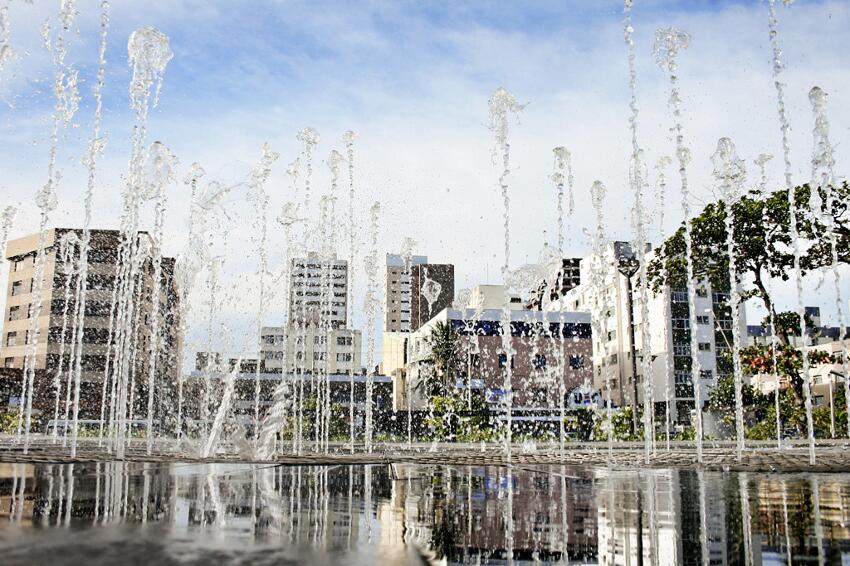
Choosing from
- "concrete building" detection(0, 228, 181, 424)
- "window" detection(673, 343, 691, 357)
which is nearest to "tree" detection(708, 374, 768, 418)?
"window" detection(673, 343, 691, 357)

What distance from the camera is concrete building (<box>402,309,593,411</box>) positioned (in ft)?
211

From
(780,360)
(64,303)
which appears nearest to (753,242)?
(780,360)

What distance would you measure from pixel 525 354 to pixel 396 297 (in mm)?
69040

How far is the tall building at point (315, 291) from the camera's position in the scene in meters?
36.0

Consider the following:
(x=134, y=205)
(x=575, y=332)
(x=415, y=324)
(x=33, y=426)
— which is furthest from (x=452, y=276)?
(x=134, y=205)

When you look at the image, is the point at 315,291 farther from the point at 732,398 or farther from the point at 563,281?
the point at 563,281

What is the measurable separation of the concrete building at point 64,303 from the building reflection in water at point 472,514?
53542mm

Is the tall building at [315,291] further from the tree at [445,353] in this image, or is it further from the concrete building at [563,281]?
the concrete building at [563,281]

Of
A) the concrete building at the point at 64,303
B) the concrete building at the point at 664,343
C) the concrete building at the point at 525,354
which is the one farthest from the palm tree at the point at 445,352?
the concrete building at the point at 64,303

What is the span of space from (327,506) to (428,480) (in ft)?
9.63

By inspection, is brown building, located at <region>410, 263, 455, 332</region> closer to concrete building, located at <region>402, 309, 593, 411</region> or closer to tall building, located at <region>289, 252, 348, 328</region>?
tall building, located at <region>289, 252, 348, 328</region>

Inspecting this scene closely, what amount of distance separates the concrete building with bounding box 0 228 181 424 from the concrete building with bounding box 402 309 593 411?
75.7 feet

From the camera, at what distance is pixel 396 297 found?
A: 13412cm

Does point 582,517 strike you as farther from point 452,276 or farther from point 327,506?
point 452,276
